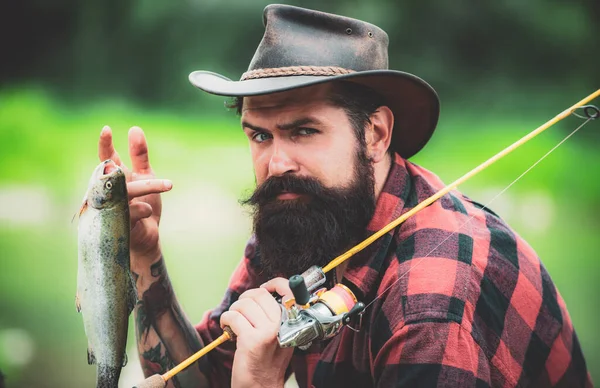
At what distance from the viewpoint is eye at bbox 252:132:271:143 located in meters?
2.26

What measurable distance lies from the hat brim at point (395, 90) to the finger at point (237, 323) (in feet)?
2.34

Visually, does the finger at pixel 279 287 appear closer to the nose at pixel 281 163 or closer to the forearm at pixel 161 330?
the nose at pixel 281 163

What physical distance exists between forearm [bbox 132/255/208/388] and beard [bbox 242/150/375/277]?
0.48 metres

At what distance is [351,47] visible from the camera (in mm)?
2236

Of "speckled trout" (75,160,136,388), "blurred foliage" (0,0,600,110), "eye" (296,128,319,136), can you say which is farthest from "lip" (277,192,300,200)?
"blurred foliage" (0,0,600,110)

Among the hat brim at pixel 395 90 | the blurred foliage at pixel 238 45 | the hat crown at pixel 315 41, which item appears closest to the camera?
the hat brim at pixel 395 90

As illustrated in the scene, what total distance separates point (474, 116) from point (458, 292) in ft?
22.0

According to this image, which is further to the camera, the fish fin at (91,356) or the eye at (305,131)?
the eye at (305,131)

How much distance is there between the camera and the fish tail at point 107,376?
1.85 m

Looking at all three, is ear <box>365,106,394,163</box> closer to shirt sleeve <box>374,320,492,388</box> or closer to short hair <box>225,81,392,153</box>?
short hair <box>225,81,392,153</box>

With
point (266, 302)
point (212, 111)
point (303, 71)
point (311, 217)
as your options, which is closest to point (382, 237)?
point (311, 217)

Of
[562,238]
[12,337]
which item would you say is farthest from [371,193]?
[562,238]

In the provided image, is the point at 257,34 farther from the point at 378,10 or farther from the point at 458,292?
the point at 458,292

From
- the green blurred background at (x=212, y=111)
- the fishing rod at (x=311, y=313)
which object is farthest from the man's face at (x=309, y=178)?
the green blurred background at (x=212, y=111)
